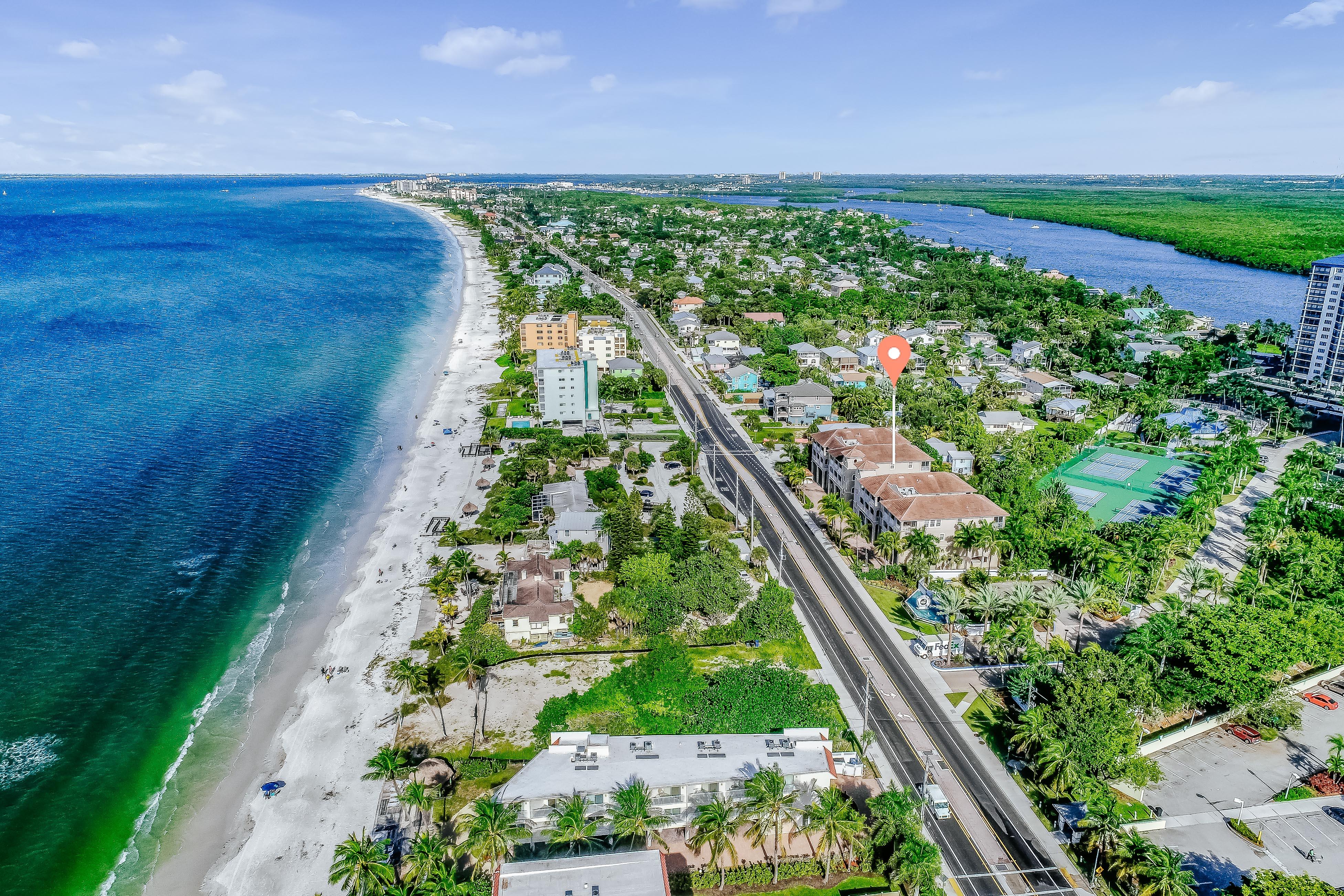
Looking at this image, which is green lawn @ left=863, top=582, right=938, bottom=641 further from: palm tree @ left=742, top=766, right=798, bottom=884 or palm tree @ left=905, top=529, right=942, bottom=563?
palm tree @ left=742, top=766, right=798, bottom=884

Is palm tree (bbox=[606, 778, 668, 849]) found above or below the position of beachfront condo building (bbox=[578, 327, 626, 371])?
below

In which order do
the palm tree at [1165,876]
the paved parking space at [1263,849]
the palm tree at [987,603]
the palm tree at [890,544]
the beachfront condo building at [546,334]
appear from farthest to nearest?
the beachfront condo building at [546,334] → the palm tree at [890,544] → the palm tree at [987,603] → the paved parking space at [1263,849] → the palm tree at [1165,876]

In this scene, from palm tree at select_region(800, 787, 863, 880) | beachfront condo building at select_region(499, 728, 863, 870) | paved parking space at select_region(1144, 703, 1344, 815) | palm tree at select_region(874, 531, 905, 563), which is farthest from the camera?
palm tree at select_region(874, 531, 905, 563)

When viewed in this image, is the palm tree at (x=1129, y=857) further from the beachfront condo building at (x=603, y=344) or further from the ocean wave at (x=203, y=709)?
the beachfront condo building at (x=603, y=344)

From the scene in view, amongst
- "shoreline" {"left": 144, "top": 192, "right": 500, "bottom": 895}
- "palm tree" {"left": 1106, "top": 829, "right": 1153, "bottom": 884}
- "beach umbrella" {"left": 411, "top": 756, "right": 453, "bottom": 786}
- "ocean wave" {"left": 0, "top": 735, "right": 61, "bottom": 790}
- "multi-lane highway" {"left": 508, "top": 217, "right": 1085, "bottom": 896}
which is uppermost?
"palm tree" {"left": 1106, "top": 829, "right": 1153, "bottom": 884}

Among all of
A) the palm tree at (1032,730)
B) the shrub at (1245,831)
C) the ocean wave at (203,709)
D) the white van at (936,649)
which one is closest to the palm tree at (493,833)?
the ocean wave at (203,709)

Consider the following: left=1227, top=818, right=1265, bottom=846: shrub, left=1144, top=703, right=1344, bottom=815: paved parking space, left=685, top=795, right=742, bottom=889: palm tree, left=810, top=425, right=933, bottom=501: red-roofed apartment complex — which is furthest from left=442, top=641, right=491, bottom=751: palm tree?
left=1227, top=818, right=1265, bottom=846: shrub
